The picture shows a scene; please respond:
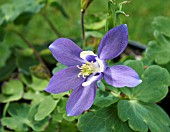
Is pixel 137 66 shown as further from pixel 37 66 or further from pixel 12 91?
pixel 12 91

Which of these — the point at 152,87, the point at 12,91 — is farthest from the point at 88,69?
the point at 12,91

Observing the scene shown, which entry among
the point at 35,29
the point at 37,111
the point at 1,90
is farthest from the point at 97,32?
the point at 35,29

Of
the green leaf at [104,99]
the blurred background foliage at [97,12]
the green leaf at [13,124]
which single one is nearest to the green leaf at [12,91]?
the green leaf at [13,124]

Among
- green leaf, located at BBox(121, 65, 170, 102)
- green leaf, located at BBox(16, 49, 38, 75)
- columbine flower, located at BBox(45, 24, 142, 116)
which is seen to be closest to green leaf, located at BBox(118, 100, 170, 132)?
green leaf, located at BBox(121, 65, 170, 102)

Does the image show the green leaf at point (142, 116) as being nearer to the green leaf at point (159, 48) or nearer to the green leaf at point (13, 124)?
the green leaf at point (159, 48)

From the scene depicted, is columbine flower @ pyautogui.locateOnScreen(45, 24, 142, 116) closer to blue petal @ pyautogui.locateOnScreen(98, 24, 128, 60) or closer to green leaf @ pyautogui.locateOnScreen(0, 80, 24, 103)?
blue petal @ pyautogui.locateOnScreen(98, 24, 128, 60)

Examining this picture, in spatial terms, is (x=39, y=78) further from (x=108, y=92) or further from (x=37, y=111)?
(x=108, y=92)
